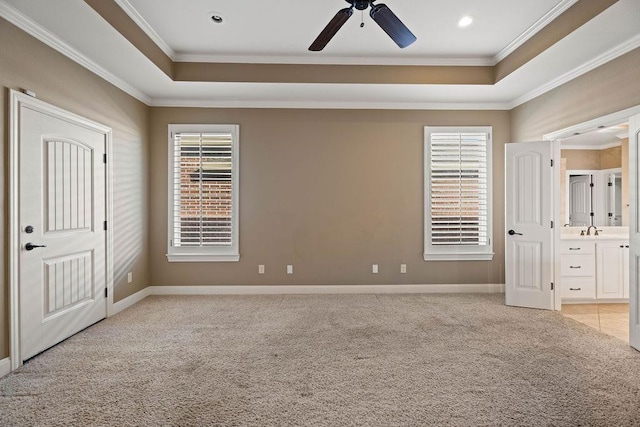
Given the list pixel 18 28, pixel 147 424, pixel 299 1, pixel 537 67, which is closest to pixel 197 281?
pixel 147 424

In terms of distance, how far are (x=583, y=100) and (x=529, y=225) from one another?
5.10 ft

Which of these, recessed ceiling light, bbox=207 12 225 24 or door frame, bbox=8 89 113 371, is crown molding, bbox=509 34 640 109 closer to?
recessed ceiling light, bbox=207 12 225 24

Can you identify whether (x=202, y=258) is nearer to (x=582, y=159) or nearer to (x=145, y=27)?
(x=145, y=27)

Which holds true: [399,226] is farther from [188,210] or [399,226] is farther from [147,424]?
Answer: [147,424]

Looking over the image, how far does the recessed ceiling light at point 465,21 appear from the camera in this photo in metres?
3.39

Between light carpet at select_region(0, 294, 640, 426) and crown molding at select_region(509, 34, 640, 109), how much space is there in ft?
9.20

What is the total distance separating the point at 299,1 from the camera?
10.2 ft

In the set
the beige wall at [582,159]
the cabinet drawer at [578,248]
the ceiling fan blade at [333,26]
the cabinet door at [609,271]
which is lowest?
the cabinet door at [609,271]

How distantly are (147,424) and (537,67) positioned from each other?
16.0 feet

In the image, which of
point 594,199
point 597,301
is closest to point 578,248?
point 597,301

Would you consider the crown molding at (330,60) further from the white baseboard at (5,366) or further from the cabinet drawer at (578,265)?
the white baseboard at (5,366)

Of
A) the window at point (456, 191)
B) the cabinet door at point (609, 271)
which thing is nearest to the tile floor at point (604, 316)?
the cabinet door at point (609, 271)

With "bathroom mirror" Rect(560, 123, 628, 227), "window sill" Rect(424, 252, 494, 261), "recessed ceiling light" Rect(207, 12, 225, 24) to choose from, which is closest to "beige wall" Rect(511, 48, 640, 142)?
"bathroom mirror" Rect(560, 123, 628, 227)

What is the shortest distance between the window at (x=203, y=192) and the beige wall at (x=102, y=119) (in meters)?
0.42
